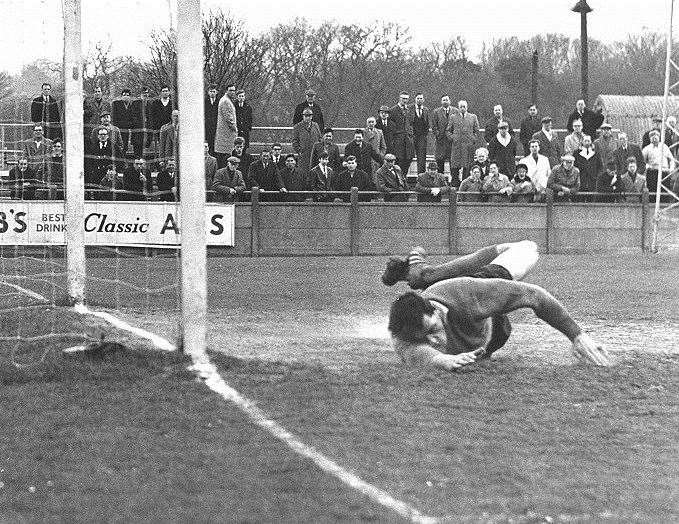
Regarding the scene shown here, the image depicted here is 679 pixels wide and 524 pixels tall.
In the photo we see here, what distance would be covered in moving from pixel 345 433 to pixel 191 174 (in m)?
2.73

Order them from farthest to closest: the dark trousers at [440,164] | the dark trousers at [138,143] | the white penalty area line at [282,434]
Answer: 1. the dark trousers at [440,164]
2. the dark trousers at [138,143]
3. the white penalty area line at [282,434]

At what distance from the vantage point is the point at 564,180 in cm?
2359

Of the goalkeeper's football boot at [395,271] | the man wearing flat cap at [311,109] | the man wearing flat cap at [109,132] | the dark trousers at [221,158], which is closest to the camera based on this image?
the goalkeeper's football boot at [395,271]

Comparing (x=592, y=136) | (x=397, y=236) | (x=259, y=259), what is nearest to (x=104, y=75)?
(x=259, y=259)

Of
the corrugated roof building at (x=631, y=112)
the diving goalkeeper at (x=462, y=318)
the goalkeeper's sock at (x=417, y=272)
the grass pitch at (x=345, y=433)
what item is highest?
the corrugated roof building at (x=631, y=112)

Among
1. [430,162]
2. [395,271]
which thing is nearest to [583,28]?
[430,162]

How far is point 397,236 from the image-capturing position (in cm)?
2353

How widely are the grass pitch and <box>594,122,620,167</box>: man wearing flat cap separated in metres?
12.7

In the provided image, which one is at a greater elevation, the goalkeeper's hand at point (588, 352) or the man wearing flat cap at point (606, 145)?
the man wearing flat cap at point (606, 145)

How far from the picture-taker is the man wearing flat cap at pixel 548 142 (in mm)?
23469

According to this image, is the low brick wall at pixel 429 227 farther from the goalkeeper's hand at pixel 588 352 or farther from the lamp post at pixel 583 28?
the lamp post at pixel 583 28

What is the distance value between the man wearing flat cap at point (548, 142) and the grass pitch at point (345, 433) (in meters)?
12.5

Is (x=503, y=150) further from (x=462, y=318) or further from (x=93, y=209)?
(x=462, y=318)

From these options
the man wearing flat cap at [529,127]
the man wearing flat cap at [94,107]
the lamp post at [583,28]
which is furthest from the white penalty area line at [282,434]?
the lamp post at [583,28]
